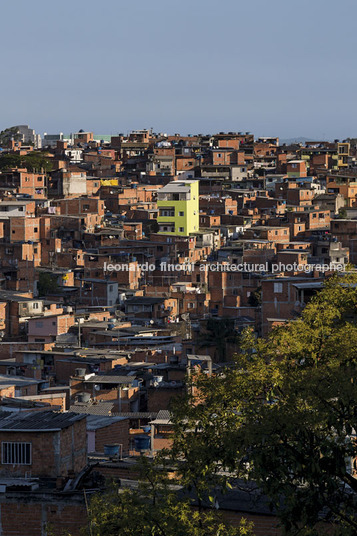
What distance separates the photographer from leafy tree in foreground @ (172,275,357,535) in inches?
557

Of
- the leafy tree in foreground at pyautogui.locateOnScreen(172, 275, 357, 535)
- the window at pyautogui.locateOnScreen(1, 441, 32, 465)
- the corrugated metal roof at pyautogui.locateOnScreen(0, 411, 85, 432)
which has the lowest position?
the window at pyautogui.locateOnScreen(1, 441, 32, 465)

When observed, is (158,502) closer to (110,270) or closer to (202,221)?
(110,270)

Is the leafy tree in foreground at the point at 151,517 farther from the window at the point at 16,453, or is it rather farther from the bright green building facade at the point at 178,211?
the bright green building facade at the point at 178,211

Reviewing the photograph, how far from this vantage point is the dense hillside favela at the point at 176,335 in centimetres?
1452

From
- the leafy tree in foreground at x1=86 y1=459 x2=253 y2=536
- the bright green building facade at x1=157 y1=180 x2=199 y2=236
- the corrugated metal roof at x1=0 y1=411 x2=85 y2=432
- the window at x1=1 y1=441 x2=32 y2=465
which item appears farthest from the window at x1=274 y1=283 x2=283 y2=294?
the leafy tree in foreground at x1=86 y1=459 x2=253 y2=536

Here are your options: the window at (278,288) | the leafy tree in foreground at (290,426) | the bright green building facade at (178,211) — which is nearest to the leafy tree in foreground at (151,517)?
the leafy tree in foreground at (290,426)

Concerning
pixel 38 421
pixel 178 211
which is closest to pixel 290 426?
pixel 38 421

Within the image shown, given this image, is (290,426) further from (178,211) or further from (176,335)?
(178,211)

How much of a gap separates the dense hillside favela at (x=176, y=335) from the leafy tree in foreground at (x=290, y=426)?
1.0 inches

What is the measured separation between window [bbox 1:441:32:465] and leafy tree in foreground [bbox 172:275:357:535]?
273 centimetres

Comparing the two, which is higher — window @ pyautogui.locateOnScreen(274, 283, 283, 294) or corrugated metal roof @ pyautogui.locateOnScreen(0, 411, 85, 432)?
corrugated metal roof @ pyautogui.locateOnScreen(0, 411, 85, 432)

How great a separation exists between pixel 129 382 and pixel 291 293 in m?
14.1

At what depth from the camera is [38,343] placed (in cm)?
4084

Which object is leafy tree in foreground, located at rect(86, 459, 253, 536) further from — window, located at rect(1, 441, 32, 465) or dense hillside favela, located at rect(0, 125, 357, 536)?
window, located at rect(1, 441, 32, 465)
